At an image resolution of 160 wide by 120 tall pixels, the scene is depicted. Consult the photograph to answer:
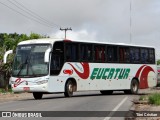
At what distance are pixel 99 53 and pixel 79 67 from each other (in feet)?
7.55

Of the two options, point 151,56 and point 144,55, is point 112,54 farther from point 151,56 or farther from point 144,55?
point 151,56

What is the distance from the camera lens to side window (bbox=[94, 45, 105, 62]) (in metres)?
31.3

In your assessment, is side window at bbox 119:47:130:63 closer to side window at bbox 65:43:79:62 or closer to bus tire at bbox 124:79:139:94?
bus tire at bbox 124:79:139:94

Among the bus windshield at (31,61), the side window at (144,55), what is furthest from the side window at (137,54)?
the bus windshield at (31,61)

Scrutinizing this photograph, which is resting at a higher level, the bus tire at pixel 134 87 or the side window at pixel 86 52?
the side window at pixel 86 52

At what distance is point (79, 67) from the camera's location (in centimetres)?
2989

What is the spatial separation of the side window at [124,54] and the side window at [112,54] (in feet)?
1.64

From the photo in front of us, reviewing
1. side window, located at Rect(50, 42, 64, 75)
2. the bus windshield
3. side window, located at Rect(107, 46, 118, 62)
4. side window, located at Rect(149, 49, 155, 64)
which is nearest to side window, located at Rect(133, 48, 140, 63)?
side window, located at Rect(149, 49, 155, 64)

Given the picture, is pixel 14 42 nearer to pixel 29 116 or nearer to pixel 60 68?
pixel 60 68

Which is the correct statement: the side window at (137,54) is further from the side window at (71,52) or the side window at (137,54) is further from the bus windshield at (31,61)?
the bus windshield at (31,61)

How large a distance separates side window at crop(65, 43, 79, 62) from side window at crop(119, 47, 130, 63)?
4921 millimetres

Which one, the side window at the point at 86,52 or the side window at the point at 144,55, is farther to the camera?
the side window at the point at 144,55

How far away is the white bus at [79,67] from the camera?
1073 inches

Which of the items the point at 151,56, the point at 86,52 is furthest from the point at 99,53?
the point at 151,56
